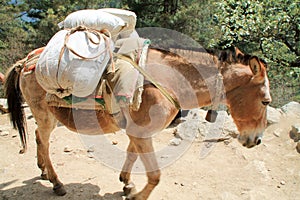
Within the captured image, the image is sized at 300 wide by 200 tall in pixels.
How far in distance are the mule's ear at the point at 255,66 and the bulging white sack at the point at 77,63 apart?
1400mm

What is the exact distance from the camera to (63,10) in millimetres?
11008

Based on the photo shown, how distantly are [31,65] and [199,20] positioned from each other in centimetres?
822

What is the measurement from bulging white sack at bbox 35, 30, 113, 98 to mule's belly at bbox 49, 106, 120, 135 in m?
0.41

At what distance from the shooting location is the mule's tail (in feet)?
12.4

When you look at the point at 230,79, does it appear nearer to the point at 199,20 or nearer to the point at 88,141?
the point at 88,141

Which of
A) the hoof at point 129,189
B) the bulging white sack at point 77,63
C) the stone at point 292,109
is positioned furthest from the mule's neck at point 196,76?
the stone at point 292,109

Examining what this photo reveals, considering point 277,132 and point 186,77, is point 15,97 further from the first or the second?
point 277,132

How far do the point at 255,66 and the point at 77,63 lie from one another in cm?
174

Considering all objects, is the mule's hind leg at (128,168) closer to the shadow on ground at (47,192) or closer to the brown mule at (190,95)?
the shadow on ground at (47,192)

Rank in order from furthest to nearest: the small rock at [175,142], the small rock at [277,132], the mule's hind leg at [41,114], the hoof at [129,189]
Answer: the small rock at [175,142] < the small rock at [277,132] < the hoof at [129,189] < the mule's hind leg at [41,114]

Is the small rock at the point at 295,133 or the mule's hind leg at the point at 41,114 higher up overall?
the mule's hind leg at the point at 41,114

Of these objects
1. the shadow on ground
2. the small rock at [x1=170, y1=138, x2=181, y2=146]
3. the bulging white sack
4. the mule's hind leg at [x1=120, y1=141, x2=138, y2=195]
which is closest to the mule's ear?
the bulging white sack

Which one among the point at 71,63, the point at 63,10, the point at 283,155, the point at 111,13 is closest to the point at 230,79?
the point at 111,13

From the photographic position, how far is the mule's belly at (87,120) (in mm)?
3092
